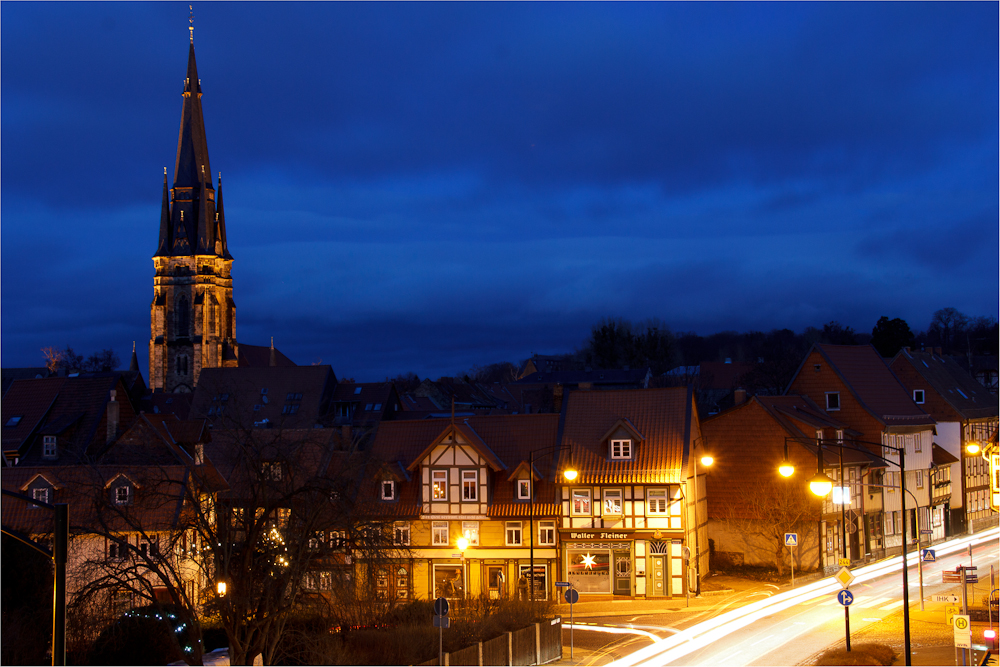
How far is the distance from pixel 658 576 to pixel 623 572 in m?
1.60

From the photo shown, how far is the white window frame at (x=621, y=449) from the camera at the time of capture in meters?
46.1

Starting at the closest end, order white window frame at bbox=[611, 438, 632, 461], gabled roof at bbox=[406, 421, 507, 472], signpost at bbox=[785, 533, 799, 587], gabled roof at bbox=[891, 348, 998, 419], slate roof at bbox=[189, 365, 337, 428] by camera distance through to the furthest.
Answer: signpost at bbox=[785, 533, 799, 587]
white window frame at bbox=[611, 438, 632, 461]
gabled roof at bbox=[406, 421, 507, 472]
gabled roof at bbox=[891, 348, 998, 419]
slate roof at bbox=[189, 365, 337, 428]

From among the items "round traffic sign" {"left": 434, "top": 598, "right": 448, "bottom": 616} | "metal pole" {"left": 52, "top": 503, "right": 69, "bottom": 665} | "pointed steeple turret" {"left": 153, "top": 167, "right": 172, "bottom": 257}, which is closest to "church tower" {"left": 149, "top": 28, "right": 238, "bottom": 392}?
"pointed steeple turret" {"left": 153, "top": 167, "right": 172, "bottom": 257}

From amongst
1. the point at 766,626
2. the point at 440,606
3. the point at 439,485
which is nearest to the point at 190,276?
the point at 439,485

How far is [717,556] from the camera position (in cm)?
4941

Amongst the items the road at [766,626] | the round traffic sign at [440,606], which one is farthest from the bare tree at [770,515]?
the round traffic sign at [440,606]

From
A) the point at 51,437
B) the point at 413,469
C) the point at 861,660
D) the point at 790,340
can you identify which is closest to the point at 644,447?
the point at 413,469

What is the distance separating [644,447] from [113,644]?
2406 centimetres

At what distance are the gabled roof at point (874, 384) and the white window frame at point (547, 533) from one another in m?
19.1

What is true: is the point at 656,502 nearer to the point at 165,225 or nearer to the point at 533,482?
the point at 533,482

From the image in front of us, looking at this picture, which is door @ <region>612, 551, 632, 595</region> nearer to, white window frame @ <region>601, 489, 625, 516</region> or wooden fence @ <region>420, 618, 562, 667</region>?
white window frame @ <region>601, 489, 625, 516</region>

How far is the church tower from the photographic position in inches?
5261

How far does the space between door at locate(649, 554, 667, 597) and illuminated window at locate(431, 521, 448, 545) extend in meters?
9.54

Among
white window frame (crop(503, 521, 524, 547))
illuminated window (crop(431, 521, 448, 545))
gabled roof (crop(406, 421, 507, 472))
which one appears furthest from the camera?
illuminated window (crop(431, 521, 448, 545))
